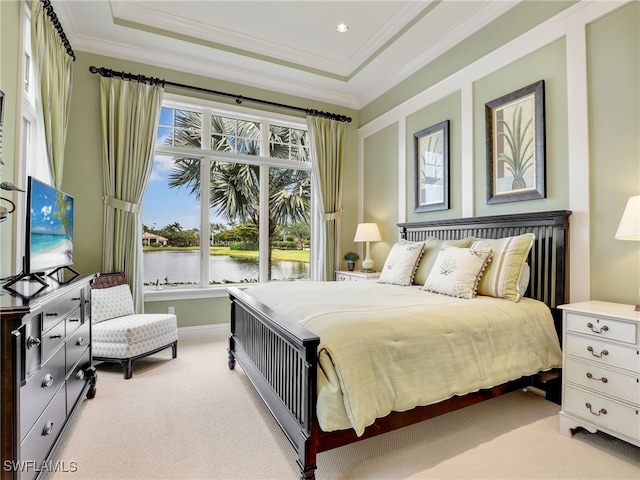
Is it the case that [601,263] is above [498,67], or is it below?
below

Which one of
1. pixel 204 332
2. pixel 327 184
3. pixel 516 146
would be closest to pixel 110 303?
pixel 204 332

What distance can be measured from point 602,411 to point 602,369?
24cm

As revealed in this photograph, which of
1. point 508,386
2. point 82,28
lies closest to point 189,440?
point 508,386

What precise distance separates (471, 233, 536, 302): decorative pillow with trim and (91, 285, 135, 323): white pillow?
3.29 metres

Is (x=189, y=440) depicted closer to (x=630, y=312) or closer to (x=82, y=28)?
(x=630, y=312)

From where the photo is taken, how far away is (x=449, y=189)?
362 cm

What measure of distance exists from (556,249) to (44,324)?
3.20m

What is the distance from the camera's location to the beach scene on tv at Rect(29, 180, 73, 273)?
1.76m

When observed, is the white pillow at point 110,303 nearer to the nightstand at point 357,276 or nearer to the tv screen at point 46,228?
the tv screen at point 46,228

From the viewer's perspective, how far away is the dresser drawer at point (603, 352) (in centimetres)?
180

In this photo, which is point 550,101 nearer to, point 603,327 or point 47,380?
point 603,327

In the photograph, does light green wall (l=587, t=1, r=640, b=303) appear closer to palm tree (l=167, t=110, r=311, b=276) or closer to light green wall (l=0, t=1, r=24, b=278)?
palm tree (l=167, t=110, r=311, b=276)

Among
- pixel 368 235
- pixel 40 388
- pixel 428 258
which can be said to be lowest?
pixel 40 388

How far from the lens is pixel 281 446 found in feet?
6.44
